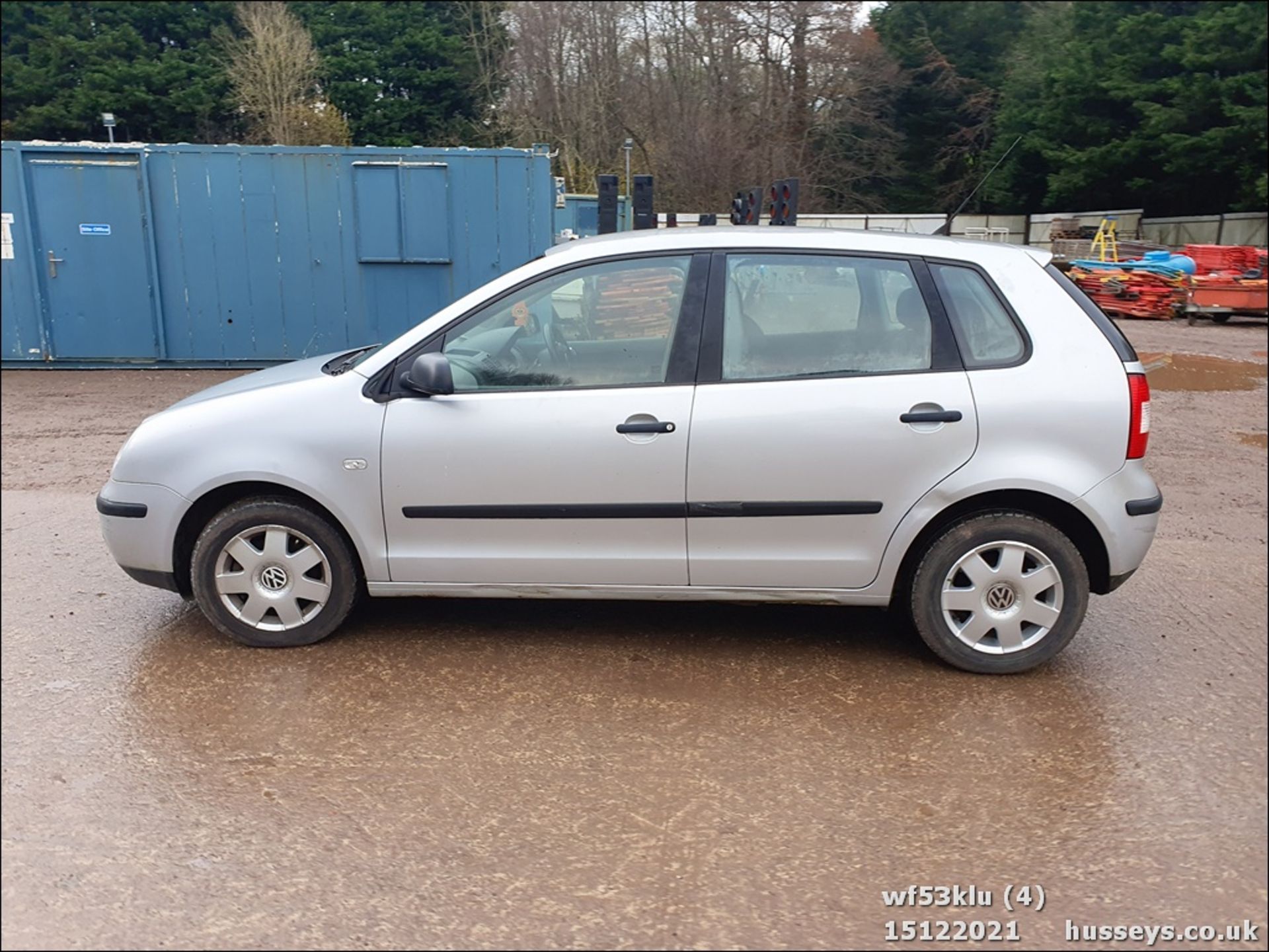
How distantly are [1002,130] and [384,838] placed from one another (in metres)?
4.70

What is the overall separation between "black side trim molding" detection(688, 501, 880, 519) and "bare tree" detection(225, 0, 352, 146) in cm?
1387

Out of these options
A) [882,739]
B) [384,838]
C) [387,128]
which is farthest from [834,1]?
[387,128]

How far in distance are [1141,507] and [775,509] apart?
1.44m

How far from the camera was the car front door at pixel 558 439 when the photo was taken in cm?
409

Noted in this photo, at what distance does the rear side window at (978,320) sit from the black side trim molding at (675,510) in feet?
2.39

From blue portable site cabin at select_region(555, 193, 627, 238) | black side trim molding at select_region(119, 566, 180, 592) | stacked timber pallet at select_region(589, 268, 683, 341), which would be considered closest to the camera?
stacked timber pallet at select_region(589, 268, 683, 341)

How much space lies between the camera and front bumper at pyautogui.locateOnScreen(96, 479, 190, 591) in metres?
4.28

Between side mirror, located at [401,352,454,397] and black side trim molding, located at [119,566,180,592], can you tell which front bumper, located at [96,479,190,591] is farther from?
side mirror, located at [401,352,454,397]

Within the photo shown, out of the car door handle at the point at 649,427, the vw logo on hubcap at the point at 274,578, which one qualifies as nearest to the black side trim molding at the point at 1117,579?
the car door handle at the point at 649,427

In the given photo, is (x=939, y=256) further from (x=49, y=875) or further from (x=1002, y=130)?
(x=49, y=875)

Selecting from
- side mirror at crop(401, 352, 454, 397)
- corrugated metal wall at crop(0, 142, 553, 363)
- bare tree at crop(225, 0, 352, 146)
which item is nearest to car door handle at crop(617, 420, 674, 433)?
side mirror at crop(401, 352, 454, 397)

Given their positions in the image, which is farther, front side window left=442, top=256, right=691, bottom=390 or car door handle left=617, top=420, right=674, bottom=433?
front side window left=442, top=256, right=691, bottom=390

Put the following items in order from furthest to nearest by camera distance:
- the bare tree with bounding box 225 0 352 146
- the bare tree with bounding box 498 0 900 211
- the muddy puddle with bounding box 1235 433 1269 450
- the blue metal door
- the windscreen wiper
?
the bare tree with bounding box 225 0 352 146 → the bare tree with bounding box 498 0 900 211 → the blue metal door → the muddy puddle with bounding box 1235 433 1269 450 → the windscreen wiper

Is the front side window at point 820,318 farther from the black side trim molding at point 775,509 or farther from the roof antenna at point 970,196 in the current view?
the roof antenna at point 970,196
